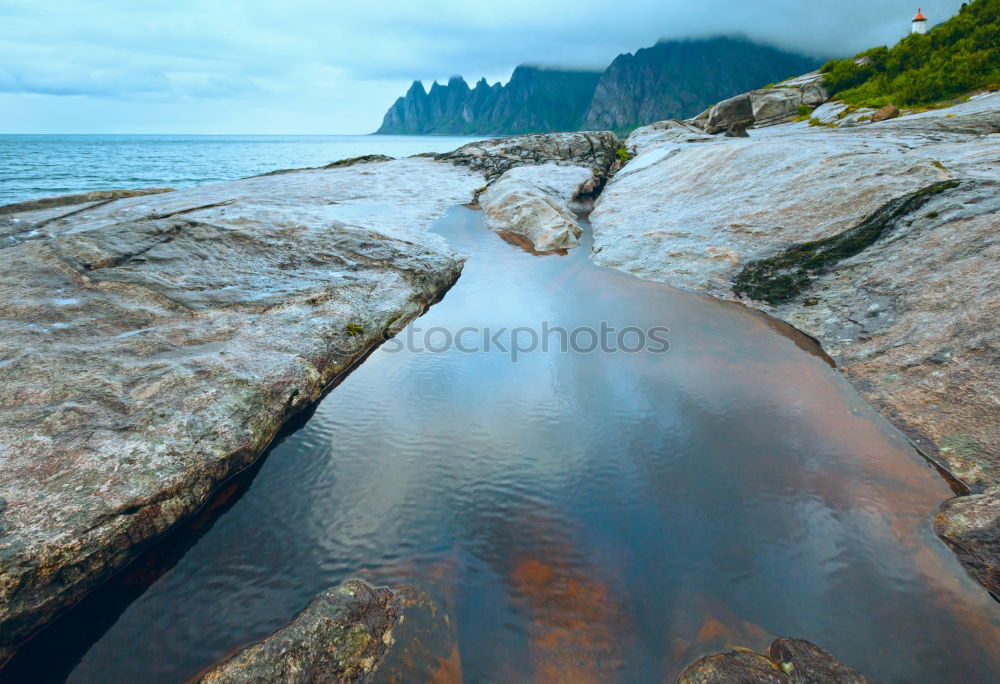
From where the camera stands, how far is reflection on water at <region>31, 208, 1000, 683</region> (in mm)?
3805

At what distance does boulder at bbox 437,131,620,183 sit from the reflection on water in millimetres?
22849

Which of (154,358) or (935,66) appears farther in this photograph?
(935,66)

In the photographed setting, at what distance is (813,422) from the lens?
6191 mm

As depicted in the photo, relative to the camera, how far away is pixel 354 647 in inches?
147

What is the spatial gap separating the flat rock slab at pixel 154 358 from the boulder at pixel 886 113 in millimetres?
28436

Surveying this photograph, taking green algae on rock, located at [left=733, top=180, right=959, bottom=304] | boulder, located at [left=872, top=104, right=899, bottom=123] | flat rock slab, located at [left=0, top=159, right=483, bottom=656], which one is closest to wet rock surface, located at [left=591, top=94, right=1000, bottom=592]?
green algae on rock, located at [left=733, top=180, right=959, bottom=304]

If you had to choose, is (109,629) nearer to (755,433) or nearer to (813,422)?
(755,433)

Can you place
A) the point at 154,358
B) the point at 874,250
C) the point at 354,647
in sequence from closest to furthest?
the point at 354,647 < the point at 154,358 < the point at 874,250

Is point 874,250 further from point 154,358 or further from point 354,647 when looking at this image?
point 154,358

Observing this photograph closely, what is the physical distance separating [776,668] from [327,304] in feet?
27.5

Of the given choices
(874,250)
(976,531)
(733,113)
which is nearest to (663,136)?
(733,113)

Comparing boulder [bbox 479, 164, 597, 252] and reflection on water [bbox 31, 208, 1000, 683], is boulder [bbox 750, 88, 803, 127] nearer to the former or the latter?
boulder [bbox 479, 164, 597, 252]

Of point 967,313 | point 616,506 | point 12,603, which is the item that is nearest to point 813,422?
point 967,313

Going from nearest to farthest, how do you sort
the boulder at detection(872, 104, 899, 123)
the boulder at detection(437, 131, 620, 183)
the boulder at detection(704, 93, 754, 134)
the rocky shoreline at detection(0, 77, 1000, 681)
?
1. the rocky shoreline at detection(0, 77, 1000, 681)
2. the boulder at detection(872, 104, 899, 123)
3. the boulder at detection(437, 131, 620, 183)
4. the boulder at detection(704, 93, 754, 134)
